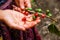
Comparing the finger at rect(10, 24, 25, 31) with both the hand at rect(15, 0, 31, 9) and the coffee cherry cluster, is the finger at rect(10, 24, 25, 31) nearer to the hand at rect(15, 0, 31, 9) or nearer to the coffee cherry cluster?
the coffee cherry cluster

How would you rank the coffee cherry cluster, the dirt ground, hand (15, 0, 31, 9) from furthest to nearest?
the dirt ground
hand (15, 0, 31, 9)
the coffee cherry cluster

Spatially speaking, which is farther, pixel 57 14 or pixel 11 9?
pixel 57 14

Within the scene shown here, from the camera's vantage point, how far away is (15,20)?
0.80m

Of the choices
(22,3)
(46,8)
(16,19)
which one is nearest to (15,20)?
(16,19)

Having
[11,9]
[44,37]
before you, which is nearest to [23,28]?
[11,9]

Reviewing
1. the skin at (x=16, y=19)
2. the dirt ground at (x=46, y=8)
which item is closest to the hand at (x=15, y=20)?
the skin at (x=16, y=19)

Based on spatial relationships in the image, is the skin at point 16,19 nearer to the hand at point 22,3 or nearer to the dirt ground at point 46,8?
the hand at point 22,3

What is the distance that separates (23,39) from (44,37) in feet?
1.41

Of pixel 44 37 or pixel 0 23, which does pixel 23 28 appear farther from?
pixel 44 37

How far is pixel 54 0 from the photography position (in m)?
1.26

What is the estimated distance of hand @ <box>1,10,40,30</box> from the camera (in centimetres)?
76

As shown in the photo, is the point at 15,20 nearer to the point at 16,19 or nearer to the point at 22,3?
the point at 16,19

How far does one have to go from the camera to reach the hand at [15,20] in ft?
2.50

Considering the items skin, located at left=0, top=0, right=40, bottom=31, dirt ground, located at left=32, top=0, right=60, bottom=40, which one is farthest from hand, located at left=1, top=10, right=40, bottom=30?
dirt ground, located at left=32, top=0, right=60, bottom=40
